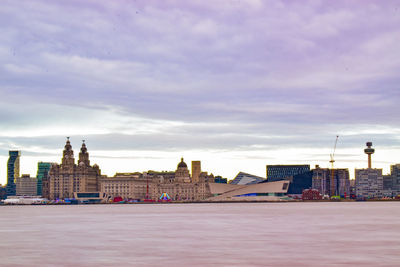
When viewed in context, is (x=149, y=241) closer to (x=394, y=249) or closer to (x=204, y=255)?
(x=204, y=255)

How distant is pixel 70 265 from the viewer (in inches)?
1731

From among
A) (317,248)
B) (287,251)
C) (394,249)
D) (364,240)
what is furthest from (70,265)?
(364,240)

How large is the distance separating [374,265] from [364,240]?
19.8 metres

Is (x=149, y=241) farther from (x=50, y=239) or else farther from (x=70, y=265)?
(x=70, y=265)

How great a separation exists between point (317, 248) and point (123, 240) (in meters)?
20.6

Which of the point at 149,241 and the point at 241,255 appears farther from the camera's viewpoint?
the point at 149,241

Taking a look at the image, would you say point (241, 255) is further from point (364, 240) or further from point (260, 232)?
point (260, 232)

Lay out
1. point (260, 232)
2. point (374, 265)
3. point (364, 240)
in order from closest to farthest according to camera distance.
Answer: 1. point (374, 265)
2. point (364, 240)
3. point (260, 232)

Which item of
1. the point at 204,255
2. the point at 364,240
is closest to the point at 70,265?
the point at 204,255

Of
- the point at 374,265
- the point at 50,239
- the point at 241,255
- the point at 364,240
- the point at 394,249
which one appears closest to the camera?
the point at 374,265

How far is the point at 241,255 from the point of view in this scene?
49125 mm

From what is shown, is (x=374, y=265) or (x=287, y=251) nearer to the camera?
(x=374, y=265)

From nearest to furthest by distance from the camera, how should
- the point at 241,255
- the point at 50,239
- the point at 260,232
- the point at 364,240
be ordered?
1. the point at 241,255
2. the point at 364,240
3. the point at 50,239
4. the point at 260,232

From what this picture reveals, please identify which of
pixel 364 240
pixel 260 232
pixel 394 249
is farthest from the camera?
pixel 260 232
